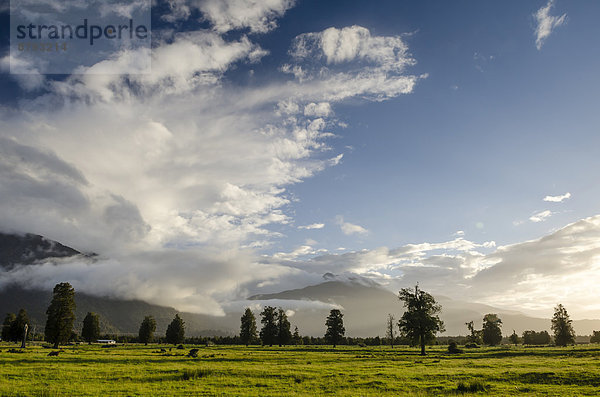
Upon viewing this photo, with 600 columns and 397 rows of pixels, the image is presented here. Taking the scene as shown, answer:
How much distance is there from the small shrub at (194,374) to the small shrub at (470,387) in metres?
23.9

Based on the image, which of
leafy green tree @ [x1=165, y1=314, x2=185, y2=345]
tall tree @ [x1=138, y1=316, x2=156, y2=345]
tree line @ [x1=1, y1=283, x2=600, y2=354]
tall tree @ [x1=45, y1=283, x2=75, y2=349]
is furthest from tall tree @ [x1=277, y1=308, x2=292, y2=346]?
tall tree @ [x1=45, y1=283, x2=75, y2=349]

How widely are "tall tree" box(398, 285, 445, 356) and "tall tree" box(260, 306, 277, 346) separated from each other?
5630cm

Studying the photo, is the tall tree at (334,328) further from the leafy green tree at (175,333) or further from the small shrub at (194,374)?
the small shrub at (194,374)

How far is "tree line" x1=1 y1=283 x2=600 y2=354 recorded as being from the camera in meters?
86.3

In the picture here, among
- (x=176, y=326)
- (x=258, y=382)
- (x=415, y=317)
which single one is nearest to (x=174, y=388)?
(x=258, y=382)

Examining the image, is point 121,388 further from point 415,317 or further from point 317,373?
point 415,317

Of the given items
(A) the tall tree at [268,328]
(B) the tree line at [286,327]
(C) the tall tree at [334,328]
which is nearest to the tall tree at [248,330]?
(B) the tree line at [286,327]

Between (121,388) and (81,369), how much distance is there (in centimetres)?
1471

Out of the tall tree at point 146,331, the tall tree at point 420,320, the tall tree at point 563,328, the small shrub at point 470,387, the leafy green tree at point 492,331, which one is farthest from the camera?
the tall tree at point 146,331

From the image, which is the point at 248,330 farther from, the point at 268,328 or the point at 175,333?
the point at 175,333

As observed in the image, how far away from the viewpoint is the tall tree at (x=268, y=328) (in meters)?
129

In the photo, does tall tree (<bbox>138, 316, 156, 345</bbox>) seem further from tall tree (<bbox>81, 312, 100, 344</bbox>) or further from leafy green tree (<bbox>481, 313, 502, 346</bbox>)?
leafy green tree (<bbox>481, 313, 502, 346</bbox>)

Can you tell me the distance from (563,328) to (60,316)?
147 metres

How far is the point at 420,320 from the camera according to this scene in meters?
84.8
